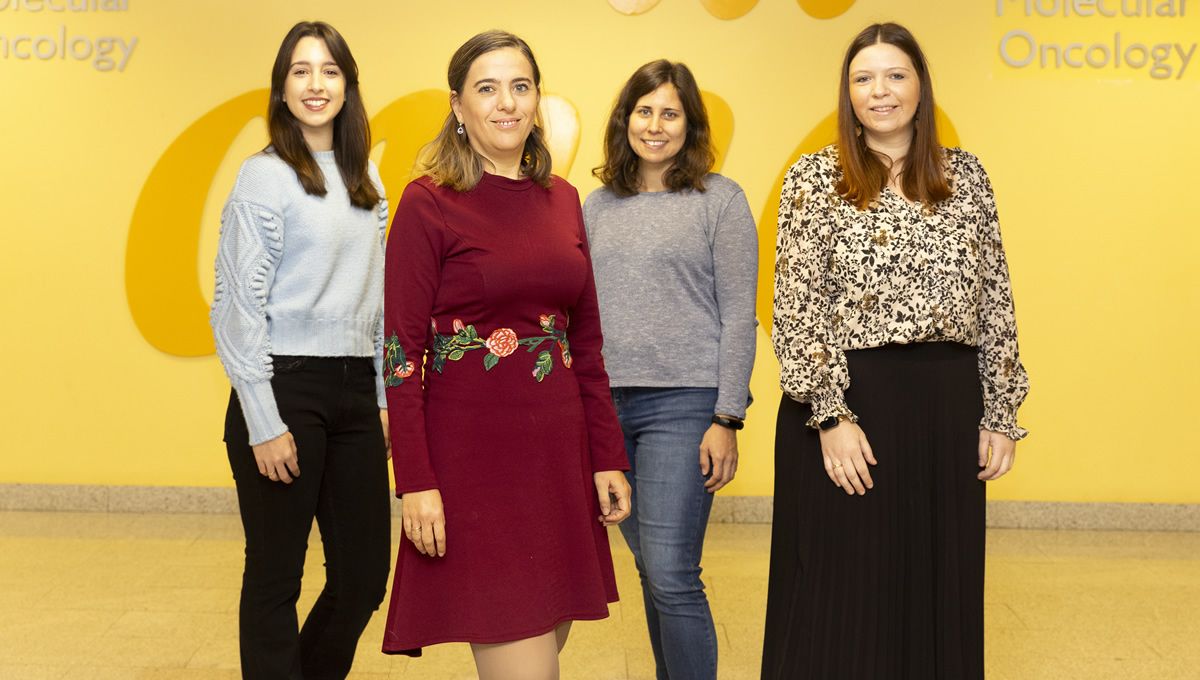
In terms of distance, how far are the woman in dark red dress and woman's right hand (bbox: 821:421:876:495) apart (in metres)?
0.53

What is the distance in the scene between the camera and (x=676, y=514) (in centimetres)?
303

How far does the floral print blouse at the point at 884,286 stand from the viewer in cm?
254

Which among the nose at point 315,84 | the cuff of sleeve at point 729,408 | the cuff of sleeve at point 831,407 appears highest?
the nose at point 315,84

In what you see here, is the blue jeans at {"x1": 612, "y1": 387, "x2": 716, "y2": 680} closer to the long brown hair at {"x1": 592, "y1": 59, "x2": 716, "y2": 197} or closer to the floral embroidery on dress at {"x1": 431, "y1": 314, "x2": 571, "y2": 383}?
the long brown hair at {"x1": 592, "y1": 59, "x2": 716, "y2": 197}

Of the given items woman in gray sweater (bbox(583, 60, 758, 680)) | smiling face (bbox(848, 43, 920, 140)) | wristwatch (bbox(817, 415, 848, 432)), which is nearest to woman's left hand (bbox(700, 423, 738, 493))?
woman in gray sweater (bbox(583, 60, 758, 680))

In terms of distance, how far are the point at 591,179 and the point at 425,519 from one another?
3.65 m

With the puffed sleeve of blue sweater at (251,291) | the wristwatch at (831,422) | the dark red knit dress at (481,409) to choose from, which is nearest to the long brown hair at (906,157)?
the wristwatch at (831,422)

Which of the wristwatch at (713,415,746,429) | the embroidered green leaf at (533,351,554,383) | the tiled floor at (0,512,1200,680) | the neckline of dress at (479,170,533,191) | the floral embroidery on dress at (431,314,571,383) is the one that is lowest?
the tiled floor at (0,512,1200,680)

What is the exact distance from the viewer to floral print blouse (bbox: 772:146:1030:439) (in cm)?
254

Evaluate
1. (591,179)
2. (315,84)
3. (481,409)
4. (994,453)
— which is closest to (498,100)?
(481,409)

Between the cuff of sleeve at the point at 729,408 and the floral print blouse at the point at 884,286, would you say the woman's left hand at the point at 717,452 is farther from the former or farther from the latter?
the floral print blouse at the point at 884,286

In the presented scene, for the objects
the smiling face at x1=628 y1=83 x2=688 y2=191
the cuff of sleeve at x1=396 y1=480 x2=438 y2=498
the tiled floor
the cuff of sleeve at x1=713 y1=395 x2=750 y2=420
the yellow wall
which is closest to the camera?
the cuff of sleeve at x1=396 y1=480 x2=438 y2=498

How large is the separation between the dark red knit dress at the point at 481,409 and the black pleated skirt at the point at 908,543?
556 millimetres

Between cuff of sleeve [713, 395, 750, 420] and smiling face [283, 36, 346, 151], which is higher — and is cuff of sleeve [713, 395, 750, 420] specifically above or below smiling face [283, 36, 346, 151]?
below
